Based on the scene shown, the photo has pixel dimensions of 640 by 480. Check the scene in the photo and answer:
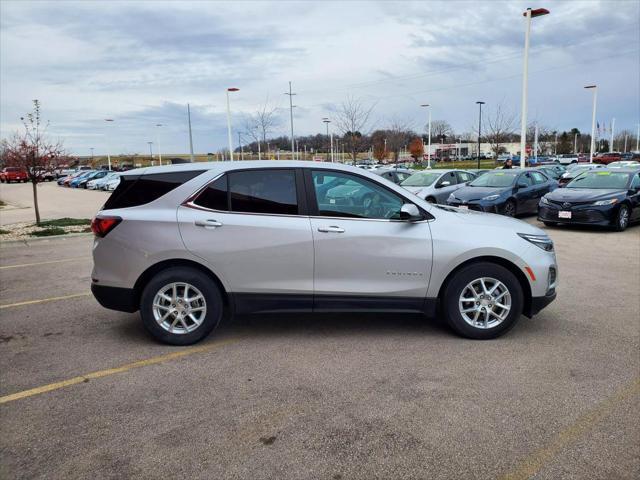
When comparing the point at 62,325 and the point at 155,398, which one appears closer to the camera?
the point at 155,398

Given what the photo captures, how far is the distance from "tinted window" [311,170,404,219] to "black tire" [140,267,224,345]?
124 centimetres

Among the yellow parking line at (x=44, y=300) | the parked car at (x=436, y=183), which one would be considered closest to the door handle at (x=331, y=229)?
the yellow parking line at (x=44, y=300)

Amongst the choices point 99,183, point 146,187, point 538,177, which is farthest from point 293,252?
point 99,183

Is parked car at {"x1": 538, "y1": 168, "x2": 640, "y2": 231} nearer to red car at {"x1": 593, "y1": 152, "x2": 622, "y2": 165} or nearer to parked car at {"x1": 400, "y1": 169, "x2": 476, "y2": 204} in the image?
parked car at {"x1": 400, "y1": 169, "x2": 476, "y2": 204}

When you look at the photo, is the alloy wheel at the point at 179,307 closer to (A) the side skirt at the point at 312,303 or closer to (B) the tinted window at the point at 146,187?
(A) the side skirt at the point at 312,303

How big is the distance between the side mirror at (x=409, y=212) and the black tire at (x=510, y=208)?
10.8 meters

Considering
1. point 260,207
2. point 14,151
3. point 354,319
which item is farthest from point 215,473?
point 14,151

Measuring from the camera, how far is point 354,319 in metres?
5.59

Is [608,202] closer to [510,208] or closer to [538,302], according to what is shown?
[510,208]

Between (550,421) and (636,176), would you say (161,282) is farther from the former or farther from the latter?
(636,176)

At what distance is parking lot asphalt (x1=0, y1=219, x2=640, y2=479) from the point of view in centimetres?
294

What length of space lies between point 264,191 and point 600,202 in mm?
10545

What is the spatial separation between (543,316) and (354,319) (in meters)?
2.10

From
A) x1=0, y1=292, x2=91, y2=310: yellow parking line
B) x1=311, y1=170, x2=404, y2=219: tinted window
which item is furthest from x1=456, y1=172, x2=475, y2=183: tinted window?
x1=0, y1=292, x2=91, y2=310: yellow parking line
